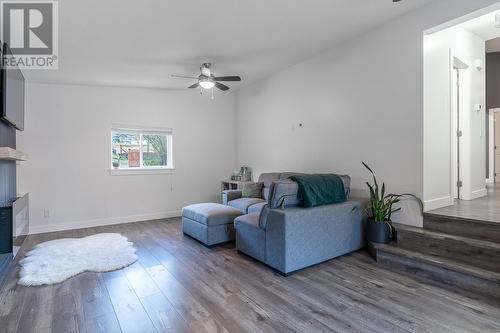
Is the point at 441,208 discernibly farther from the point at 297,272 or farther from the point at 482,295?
the point at 297,272

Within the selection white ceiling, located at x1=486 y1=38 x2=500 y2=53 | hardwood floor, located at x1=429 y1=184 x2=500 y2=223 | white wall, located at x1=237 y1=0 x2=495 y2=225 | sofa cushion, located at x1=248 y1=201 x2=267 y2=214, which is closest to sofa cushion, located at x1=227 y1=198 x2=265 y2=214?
sofa cushion, located at x1=248 y1=201 x2=267 y2=214

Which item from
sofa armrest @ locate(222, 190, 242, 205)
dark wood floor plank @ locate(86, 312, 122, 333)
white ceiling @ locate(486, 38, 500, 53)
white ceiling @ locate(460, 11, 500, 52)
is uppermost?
white ceiling @ locate(486, 38, 500, 53)

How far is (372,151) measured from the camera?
3.55 m

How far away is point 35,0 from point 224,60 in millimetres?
2331

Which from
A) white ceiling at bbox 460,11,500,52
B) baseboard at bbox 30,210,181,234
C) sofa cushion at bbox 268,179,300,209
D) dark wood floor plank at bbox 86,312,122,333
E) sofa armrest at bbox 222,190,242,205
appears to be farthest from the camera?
sofa armrest at bbox 222,190,242,205

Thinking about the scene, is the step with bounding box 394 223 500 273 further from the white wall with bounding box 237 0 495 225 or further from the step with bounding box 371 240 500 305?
the white wall with bounding box 237 0 495 225

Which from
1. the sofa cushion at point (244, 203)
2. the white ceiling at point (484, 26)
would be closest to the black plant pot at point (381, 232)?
the sofa cushion at point (244, 203)

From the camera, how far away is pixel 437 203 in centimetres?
327

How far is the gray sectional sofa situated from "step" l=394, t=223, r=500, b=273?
55 cm

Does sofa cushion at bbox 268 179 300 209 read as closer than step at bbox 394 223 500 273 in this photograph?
No

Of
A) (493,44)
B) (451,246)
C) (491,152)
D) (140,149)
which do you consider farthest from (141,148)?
(491,152)

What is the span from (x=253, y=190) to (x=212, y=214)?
1.26m

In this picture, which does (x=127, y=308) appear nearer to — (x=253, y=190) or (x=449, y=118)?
(x=253, y=190)

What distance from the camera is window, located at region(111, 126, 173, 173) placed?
17.1 feet
